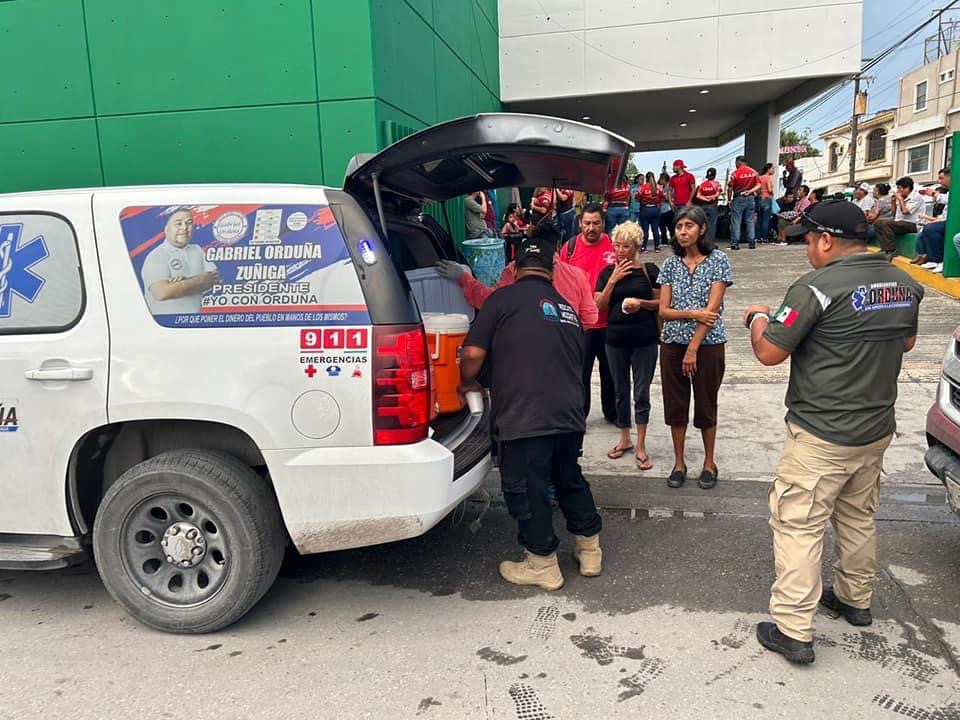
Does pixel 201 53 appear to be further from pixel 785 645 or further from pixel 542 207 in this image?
pixel 785 645

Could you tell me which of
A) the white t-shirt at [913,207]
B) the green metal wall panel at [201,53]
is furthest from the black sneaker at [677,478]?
the white t-shirt at [913,207]

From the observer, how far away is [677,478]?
488 centimetres

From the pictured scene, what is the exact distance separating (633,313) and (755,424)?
1.79 m

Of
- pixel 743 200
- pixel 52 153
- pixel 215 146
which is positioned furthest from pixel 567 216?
pixel 52 153

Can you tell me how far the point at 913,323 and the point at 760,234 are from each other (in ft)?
50.2

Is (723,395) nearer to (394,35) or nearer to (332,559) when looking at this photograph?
(332,559)

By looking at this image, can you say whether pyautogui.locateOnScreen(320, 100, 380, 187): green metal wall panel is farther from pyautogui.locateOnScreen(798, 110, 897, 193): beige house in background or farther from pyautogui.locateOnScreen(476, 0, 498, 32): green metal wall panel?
pyautogui.locateOnScreen(798, 110, 897, 193): beige house in background

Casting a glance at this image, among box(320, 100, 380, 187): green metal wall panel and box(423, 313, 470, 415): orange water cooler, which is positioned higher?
box(320, 100, 380, 187): green metal wall panel

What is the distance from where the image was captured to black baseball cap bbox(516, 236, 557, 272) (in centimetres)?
366

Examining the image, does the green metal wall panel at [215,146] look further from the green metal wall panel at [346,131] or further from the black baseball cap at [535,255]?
the black baseball cap at [535,255]

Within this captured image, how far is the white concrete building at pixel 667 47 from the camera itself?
14.7 m

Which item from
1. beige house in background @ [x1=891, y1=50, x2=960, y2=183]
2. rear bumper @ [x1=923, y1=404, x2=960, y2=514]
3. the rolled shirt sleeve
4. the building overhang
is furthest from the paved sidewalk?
beige house in background @ [x1=891, y1=50, x2=960, y2=183]

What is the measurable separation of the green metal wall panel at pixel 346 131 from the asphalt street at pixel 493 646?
4579 mm

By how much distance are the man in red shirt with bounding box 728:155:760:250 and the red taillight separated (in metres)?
14.1
